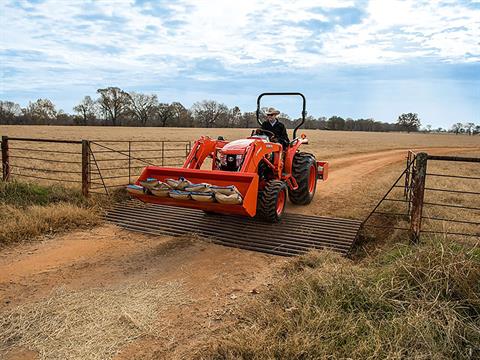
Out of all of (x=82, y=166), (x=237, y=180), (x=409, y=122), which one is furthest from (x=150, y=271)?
(x=409, y=122)

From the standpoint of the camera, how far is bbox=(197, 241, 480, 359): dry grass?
3.03m

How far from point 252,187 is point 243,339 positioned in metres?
2.61

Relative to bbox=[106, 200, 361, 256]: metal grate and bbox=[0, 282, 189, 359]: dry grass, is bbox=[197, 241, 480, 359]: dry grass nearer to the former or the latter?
A: bbox=[0, 282, 189, 359]: dry grass

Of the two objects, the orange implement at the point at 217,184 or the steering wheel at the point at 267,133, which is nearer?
the orange implement at the point at 217,184

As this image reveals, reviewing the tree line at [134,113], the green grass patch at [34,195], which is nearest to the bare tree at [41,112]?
Result: the tree line at [134,113]

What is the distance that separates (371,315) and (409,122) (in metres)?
102

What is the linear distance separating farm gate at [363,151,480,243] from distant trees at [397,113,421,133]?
91480 millimetres

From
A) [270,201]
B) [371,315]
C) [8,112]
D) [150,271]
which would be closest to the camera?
[371,315]

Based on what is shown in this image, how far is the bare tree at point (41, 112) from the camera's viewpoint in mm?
67312

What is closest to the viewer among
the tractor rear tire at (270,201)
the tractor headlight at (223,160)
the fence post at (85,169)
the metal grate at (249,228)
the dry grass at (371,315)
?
the dry grass at (371,315)

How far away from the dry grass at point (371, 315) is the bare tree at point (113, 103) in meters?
77.9

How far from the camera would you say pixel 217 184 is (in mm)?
5887

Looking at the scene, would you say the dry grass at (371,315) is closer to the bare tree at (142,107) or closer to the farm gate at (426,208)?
the farm gate at (426,208)

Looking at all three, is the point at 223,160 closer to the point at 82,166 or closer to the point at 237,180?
the point at 237,180
